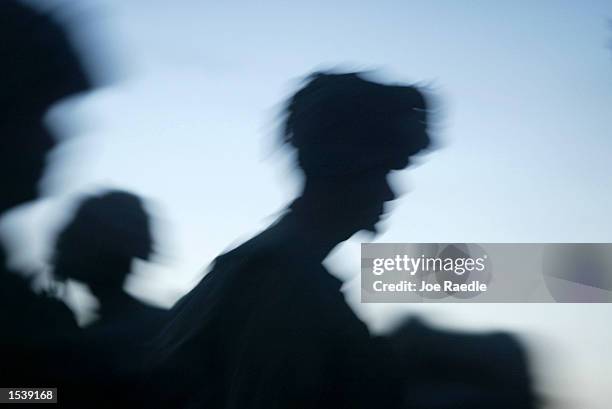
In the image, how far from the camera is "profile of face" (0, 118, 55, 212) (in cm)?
161

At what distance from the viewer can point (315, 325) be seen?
1.51 meters

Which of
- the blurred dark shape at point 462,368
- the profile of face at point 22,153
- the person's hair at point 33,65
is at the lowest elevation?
the blurred dark shape at point 462,368

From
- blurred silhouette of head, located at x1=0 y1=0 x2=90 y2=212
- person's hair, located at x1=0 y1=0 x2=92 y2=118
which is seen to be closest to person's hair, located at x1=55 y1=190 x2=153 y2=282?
A: blurred silhouette of head, located at x1=0 y1=0 x2=90 y2=212

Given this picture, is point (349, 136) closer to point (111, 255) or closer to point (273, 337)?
point (273, 337)

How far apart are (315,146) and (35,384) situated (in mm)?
711

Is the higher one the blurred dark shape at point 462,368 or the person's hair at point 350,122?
the person's hair at point 350,122

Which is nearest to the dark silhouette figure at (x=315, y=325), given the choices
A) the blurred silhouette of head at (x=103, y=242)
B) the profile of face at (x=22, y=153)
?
the blurred silhouette of head at (x=103, y=242)

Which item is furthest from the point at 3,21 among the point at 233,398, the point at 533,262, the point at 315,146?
the point at 533,262

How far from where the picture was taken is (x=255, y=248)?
152 centimetres

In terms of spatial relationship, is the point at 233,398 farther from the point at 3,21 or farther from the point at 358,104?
the point at 3,21

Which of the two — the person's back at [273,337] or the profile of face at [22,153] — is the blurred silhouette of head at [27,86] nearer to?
the profile of face at [22,153]

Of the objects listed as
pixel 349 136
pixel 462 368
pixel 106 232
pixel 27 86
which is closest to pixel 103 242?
pixel 106 232

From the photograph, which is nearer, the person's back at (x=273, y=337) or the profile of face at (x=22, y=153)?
the person's back at (x=273, y=337)

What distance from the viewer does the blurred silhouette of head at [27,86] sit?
1.61 metres
